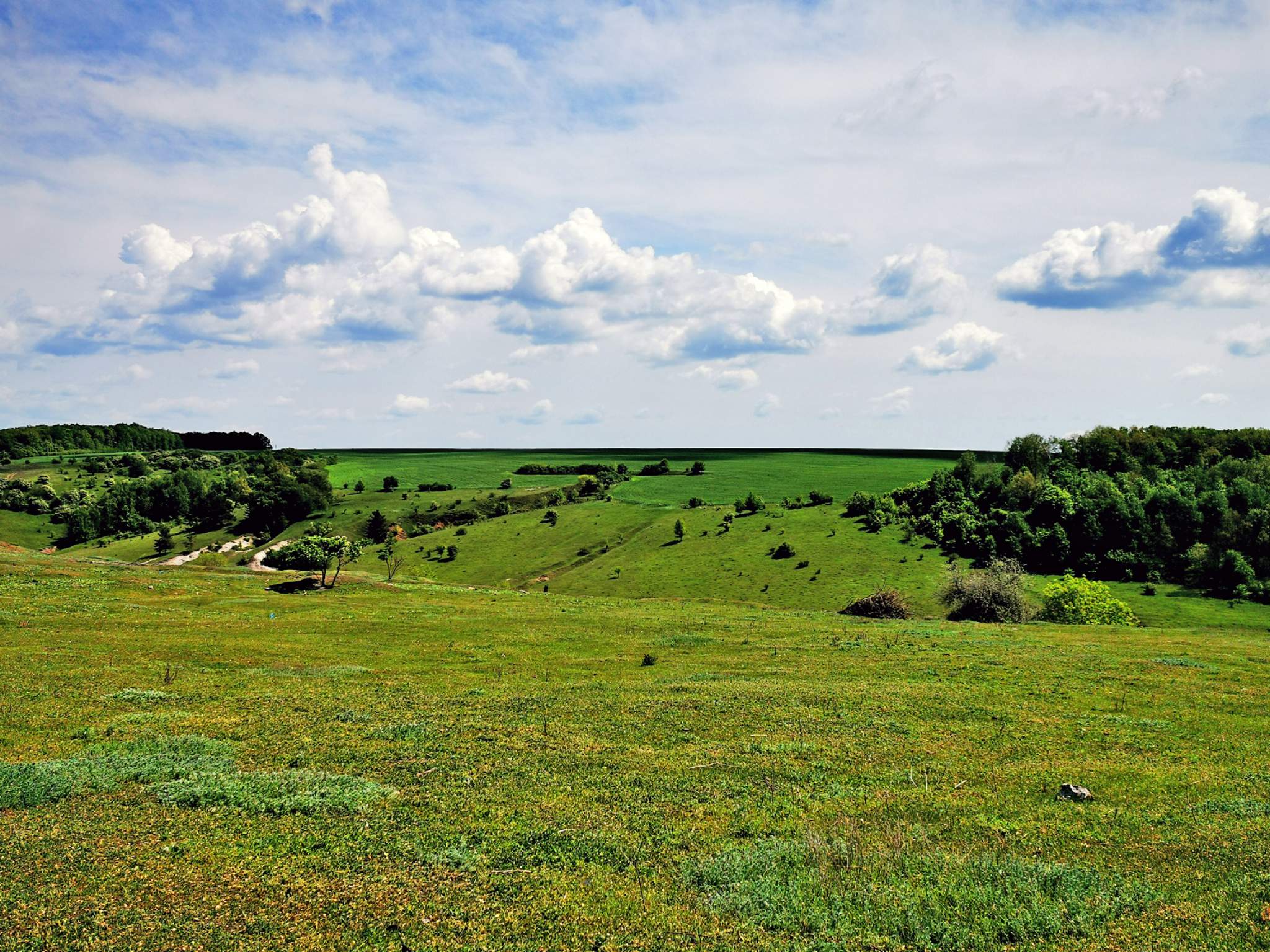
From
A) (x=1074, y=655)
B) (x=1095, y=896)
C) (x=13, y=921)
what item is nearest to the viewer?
(x=13, y=921)

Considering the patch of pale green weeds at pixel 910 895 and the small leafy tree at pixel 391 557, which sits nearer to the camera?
the patch of pale green weeds at pixel 910 895

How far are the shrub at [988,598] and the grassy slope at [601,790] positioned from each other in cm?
4728

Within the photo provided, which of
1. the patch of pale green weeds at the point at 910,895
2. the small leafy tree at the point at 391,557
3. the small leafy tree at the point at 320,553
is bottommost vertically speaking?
the small leafy tree at the point at 391,557

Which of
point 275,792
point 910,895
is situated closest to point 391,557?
point 275,792

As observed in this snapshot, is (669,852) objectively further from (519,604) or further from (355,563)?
(355,563)

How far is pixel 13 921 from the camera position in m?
12.3

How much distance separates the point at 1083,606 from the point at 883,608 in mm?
33731

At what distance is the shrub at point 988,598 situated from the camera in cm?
9575

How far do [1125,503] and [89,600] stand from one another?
181922 mm

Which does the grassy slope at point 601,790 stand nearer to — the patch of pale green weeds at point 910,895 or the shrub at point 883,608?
the patch of pale green weeds at point 910,895

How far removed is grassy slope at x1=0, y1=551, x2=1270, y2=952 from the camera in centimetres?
1331

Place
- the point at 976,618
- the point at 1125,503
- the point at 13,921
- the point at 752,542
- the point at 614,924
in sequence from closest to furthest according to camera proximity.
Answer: the point at 13,921, the point at 614,924, the point at 976,618, the point at 1125,503, the point at 752,542

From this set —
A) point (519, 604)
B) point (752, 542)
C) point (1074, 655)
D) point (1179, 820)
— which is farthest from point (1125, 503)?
point (1179, 820)

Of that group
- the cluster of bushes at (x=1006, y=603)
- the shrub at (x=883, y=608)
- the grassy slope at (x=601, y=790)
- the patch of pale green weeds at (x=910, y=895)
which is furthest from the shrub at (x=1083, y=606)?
the patch of pale green weeds at (x=910, y=895)
